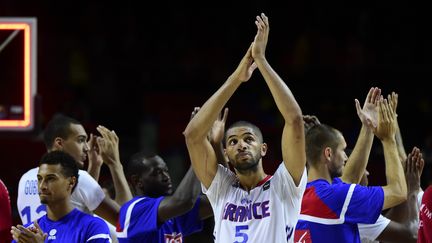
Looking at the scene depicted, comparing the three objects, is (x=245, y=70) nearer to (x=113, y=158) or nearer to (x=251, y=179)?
(x=251, y=179)

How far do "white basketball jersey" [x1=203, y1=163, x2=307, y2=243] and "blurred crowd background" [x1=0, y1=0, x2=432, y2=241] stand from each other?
5.78 meters

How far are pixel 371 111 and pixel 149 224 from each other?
1.88 meters

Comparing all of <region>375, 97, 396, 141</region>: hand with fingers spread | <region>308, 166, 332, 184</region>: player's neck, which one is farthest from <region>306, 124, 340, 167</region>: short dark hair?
<region>375, 97, 396, 141</region>: hand with fingers spread

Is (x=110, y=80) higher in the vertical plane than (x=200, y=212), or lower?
higher

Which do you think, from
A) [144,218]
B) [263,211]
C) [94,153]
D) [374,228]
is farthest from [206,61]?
[263,211]

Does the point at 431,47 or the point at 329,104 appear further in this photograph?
the point at 431,47

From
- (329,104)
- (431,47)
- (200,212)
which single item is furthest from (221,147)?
(431,47)

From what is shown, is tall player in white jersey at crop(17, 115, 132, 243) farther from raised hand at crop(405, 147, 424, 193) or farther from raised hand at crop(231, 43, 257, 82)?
raised hand at crop(405, 147, 424, 193)

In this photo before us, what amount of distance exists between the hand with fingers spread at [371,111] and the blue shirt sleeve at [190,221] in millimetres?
1449

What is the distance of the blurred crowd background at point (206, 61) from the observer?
13.4m

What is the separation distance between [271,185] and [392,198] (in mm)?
899

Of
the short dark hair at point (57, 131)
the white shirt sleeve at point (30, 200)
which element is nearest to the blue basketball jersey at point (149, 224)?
the white shirt sleeve at point (30, 200)

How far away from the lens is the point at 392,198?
261 inches

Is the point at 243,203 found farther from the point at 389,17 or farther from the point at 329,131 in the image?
the point at 389,17
